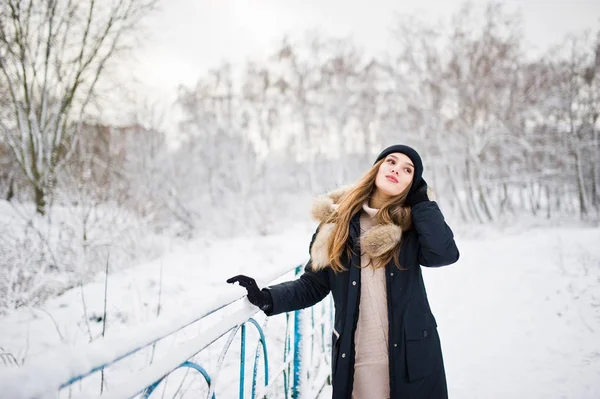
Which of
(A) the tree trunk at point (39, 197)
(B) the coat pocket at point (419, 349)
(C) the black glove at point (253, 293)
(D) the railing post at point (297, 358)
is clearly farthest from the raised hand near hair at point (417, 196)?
(A) the tree trunk at point (39, 197)

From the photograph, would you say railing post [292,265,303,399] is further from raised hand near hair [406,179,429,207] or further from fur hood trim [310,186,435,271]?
raised hand near hair [406,179,429,207]

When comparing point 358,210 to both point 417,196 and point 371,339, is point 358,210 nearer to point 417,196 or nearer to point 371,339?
point 417,196

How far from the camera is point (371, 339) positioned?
58.3 inches

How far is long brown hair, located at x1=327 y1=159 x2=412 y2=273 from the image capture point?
152cm

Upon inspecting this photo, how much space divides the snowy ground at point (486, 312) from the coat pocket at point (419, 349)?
0.84 m

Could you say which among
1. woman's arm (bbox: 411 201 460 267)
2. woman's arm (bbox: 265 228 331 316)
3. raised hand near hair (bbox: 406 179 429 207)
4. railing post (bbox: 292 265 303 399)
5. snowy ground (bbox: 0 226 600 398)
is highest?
raised hand near hair (bbox: 406 179 429 207)

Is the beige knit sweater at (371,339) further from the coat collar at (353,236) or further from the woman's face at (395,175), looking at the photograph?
the woman's face at (395,175)

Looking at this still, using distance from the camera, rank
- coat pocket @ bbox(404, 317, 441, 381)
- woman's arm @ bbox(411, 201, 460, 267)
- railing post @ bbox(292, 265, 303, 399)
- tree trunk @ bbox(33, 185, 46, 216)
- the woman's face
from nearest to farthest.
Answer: coat pocket @ bbox(404, 317, 441, 381) < woman's arm @ bbox(411, 201, 460, 267) < the woman's face < railing post @ bbox(292, 265, 303, 399) < tree trunk @ bbox(33, 185, 46, 216)

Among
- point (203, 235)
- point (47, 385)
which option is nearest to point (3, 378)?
point (47, 385)

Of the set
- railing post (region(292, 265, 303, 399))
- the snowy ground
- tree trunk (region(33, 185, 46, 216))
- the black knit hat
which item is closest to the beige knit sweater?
the black knit hat

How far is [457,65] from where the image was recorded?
14.2m

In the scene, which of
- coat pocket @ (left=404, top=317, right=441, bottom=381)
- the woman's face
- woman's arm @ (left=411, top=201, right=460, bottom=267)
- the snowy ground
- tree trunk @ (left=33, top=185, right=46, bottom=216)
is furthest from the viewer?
tree trunk @ (left=33, top=185, right=46, bottom=216)

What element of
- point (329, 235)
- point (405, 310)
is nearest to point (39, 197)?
point (329, 235)

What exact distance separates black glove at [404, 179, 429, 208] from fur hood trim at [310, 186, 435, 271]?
1.6 inches
